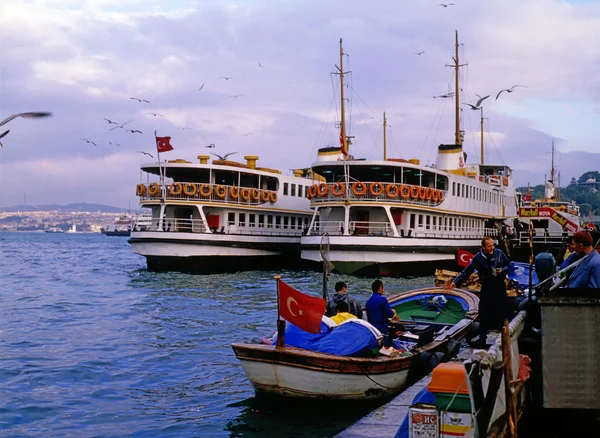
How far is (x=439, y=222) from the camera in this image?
1388 inches

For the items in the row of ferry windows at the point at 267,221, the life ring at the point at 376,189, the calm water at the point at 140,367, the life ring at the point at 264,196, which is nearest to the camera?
the calm water at the point at 140,367

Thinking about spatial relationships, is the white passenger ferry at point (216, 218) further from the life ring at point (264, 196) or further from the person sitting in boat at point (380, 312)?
the person sitting in boat at point (380, 312)

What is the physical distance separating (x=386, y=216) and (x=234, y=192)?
843cm

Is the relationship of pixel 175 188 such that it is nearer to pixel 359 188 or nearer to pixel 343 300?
pixel 359 188

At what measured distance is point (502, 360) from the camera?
5762mm

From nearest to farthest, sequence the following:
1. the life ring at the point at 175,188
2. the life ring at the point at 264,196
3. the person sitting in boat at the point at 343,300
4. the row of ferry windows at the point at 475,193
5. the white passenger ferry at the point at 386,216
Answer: the person sitting in boat at the point at 343,300, the white passenger ferry at the point at 386,216, the life ring at the point at 175,188, the row of ferry windows at the point at 475,193, the life ring at the point at 264,196

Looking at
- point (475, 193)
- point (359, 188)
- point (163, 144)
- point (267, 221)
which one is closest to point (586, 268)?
point (359, 188)

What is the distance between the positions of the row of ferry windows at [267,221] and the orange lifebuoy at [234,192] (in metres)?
1.43

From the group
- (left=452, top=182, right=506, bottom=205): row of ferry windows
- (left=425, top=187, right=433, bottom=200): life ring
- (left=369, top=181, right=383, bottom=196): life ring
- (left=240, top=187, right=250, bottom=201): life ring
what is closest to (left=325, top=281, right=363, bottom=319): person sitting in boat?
(left=369, top=181, right=383, bottom=196): life ring

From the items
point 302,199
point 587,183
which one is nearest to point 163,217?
point 302,199

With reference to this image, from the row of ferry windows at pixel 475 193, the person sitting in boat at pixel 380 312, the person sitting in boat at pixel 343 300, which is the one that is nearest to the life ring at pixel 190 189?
the row of ferry windows at pixel 475 193

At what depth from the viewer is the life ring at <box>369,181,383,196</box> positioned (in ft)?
102

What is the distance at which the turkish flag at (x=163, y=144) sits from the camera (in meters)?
33.2

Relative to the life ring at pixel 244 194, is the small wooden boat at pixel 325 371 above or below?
below
